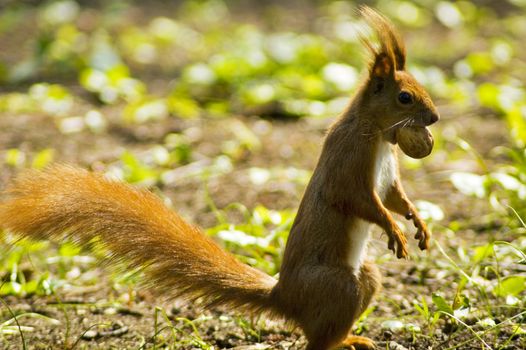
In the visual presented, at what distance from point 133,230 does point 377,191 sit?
721 mm

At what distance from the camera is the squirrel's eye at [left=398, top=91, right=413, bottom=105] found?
97.6 inches

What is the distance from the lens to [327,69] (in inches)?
225

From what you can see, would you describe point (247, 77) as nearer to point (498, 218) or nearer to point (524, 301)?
point (498, 218)

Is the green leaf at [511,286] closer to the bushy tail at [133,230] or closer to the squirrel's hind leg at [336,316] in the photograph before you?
the squirrel's hind leg at [336,316]

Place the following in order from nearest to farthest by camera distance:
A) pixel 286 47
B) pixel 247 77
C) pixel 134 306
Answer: pixel 134 306, pixel 247 77, pixel 286 47

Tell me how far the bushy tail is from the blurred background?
0.09 m

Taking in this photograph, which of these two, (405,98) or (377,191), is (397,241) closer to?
(377,191)

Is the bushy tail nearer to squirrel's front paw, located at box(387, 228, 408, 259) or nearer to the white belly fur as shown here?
the white belly fur

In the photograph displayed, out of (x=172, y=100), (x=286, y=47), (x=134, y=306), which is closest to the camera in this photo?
(x=134, y=306)

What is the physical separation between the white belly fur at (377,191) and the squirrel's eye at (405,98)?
13 cm

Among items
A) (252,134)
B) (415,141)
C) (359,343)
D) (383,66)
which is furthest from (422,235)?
(252,134)

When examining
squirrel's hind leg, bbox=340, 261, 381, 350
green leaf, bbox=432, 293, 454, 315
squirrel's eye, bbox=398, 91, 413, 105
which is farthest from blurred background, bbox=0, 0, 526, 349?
squirrel's eye, bbox=398, 91, 413, 105

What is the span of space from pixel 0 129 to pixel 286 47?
90.9 inches

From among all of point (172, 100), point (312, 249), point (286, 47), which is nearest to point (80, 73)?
point (172, 100)
